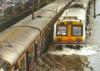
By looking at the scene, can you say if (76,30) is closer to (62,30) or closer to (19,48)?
(62,30)

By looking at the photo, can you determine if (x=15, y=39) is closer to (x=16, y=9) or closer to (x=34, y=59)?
(x=34, y=59)

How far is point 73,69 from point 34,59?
2.75m

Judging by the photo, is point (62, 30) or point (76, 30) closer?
point (76, 30)

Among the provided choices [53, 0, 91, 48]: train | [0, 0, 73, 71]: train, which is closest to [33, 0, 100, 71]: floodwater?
[53, 0, 91, 48]: train

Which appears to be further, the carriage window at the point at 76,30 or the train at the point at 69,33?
the carriage window at the point at 76,30

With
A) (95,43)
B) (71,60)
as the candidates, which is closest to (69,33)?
(71,60)

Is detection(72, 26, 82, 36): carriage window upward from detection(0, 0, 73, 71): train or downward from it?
downward

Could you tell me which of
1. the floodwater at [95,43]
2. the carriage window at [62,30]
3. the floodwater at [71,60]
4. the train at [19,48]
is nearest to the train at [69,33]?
the carriage window at [62,30]

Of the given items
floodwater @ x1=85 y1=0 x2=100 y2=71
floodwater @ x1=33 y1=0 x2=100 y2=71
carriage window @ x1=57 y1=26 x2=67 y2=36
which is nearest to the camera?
floodwater @ x1=33 y1=0 x2=100 y2=71

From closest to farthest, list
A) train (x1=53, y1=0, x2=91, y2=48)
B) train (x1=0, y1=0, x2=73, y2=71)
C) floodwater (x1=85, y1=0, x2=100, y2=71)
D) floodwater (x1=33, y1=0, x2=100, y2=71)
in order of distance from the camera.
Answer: train (x1=0, y1=0, x2=73, y2=71) → floodwater (x1=33, y1=0, x2=100, y2=71) → floodwater (x1=85, y1=0, x2=100, y2=71) → train (x1=53, y1=0, x2=91, y2=48)

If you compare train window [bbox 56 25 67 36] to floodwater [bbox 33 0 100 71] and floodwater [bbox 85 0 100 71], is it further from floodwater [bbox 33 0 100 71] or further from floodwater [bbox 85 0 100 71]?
floodwater [bbox 85 0 100 71]

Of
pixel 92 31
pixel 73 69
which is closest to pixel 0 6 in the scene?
pixel 73 69

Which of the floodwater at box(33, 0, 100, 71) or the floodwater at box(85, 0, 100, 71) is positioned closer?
the floodwater at box(33, 0, 100, 71)

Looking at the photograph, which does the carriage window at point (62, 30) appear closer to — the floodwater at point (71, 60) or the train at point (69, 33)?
the train at point (69, 33)
